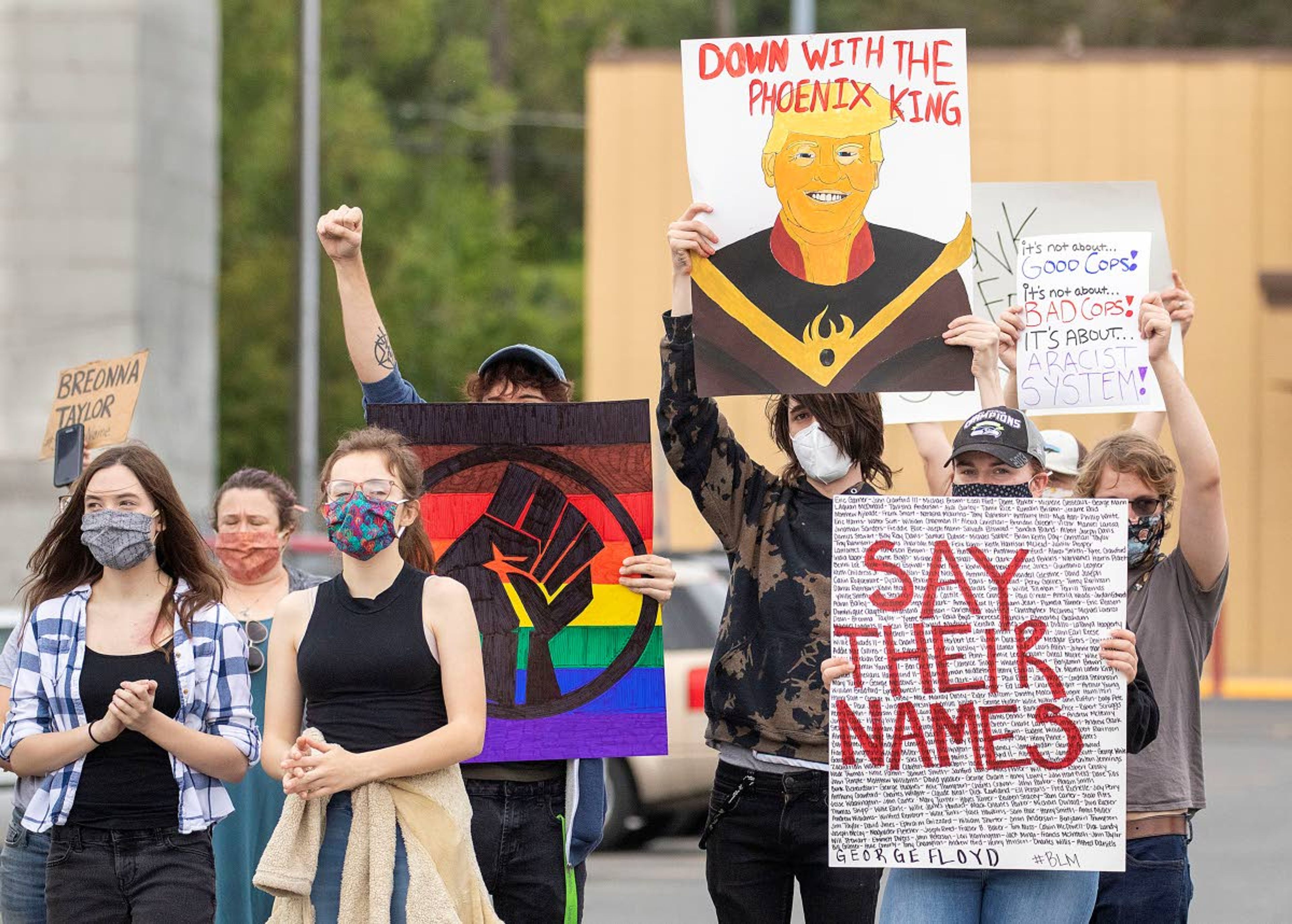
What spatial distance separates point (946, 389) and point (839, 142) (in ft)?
2.36

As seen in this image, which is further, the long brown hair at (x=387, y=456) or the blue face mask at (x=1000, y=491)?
the blue face mask at (x=1000, y=491)

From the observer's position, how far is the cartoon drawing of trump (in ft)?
16.8

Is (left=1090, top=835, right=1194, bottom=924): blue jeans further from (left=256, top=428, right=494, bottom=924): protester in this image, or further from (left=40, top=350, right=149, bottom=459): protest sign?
(left=40, top=350, right=149, bottom=459): protest sign

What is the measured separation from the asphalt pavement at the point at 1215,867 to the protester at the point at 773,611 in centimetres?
385

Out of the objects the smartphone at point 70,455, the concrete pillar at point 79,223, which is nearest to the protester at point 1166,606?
the smartphone at point 70,455

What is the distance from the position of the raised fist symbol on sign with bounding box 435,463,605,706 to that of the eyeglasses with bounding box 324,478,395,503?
0.76 meters

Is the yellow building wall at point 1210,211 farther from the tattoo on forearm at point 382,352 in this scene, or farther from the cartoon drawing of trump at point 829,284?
the cartoon drawing of trump at point 829,284

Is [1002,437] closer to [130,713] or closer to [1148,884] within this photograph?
[1148,884]

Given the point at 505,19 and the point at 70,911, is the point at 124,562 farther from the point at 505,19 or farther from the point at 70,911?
the point at 505,19

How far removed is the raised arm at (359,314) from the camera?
5309 millimetres

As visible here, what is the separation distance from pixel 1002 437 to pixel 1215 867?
7286mm

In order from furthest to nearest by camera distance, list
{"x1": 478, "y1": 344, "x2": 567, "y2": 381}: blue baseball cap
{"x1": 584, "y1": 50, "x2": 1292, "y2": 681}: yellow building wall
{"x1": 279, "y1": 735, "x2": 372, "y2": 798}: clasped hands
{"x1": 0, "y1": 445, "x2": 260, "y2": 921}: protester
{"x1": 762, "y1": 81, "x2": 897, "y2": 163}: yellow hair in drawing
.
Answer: {"x1": 584, "y1": 50, "x2": 1292, "y2": 681}: yellow building wall → {"x1": 478, "y1": 344, "x2": 567, "y2": 381}: blue baseball cap → {"x1": 762, "y1": 81, "x2": 897, "y2": 163}: yellow hair in drawing → {"x1": 0, "y1": 445, "x2": 260, "y2": 921}: protester → {"x1": 279, "y1": 735, "x2": 372, "y2": 798}: clasped hands

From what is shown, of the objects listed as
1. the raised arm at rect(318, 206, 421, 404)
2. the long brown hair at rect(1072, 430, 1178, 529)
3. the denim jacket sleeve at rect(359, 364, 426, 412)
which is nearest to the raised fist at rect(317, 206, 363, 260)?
the raised arm at rect(318, 206, 421, 404)

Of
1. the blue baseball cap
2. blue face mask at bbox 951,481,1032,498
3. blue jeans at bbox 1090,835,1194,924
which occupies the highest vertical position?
the blue baseball cap
